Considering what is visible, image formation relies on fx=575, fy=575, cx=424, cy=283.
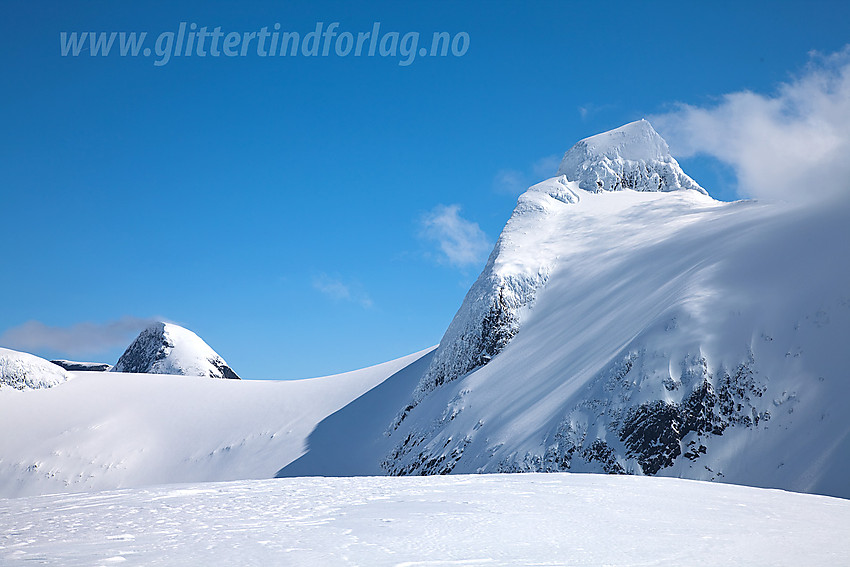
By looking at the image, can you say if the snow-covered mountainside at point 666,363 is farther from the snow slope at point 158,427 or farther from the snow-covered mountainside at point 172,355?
the snow-covered mountainside at point 172,355

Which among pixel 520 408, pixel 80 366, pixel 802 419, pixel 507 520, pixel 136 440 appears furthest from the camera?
pixel 80 366

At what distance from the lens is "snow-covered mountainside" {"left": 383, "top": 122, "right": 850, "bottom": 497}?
1380 cm

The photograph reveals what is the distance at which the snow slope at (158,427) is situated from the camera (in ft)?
104

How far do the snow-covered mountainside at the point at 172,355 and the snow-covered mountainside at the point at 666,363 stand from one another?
3757 centimetres

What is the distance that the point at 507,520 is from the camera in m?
6.25

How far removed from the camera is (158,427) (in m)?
36.1

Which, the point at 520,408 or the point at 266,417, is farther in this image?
the point at 266,417

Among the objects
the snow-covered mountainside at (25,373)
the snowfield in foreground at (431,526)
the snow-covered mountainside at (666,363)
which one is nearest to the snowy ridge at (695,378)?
the snow-covered mountainside at (666,363)

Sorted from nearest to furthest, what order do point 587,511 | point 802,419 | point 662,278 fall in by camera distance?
point 587,511
point 802,419
point 662,278

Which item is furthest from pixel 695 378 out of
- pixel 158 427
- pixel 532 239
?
pixel 158 427

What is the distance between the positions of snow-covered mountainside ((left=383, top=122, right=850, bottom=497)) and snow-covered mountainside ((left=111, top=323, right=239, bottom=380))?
37.6m

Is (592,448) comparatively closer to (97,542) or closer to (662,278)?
(662,278)

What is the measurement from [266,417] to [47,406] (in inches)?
578

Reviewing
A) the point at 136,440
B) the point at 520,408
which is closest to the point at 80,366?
the point at 136,440
